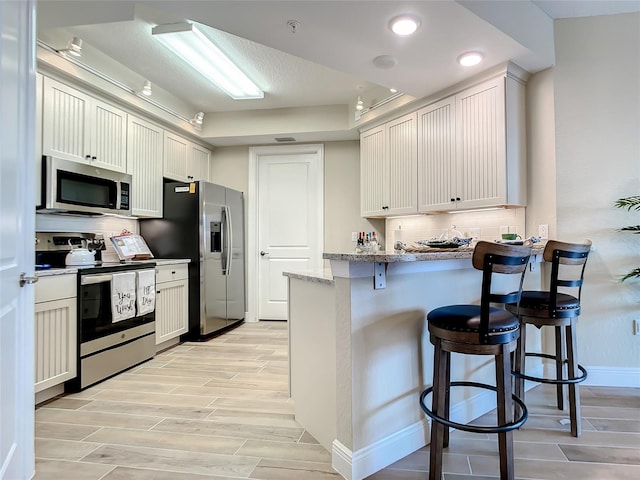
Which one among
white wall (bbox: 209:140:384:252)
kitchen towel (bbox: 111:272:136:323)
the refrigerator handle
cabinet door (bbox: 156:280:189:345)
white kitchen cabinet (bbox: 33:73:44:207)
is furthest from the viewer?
white wall (bbox: 209:140:384:252)

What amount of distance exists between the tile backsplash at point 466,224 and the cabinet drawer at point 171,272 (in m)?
2.39

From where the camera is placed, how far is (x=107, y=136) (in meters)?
3.33

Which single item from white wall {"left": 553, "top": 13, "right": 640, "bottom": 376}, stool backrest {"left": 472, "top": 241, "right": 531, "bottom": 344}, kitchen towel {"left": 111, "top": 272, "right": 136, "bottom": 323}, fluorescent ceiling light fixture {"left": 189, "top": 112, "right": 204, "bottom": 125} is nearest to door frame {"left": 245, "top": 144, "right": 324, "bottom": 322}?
fluorescent ceiling light fixture {"left": 189, "top": 112, "right": 204, "bottom": 125}

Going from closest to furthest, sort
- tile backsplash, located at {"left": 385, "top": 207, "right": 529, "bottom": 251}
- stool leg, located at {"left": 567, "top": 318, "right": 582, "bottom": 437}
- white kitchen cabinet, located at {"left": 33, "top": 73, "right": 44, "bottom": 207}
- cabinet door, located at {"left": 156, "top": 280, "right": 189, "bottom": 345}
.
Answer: stool leg, located at {"left": 567, "top": 318, "right": 582, "bottom": 437}, white kitchen cabinet, located at {"left": 33, "top": 73, "right": 44, "bottom": 207}, tile backsplash, located at {"left": 385, "top": 207, "right": 529, "bottom": 251}, cabinet door, located at {"left": 156, "top": 280, "right": 189, "bottom": 345}

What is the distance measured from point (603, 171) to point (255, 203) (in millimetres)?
3824

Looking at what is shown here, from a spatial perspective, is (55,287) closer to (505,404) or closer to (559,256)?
(505,404)

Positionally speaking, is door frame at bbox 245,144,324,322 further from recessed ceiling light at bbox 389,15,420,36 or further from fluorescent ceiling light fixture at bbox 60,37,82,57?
recessed ceiling light at bbox 389,15,420,36

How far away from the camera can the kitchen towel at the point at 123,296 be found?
2.87 m

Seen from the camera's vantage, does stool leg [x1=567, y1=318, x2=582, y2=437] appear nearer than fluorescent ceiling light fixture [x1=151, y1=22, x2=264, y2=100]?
Yes

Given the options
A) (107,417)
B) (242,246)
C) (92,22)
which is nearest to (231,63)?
(92,22)

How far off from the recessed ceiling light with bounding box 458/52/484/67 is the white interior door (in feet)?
8.21

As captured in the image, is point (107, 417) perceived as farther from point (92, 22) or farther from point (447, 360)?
point (92, 22)

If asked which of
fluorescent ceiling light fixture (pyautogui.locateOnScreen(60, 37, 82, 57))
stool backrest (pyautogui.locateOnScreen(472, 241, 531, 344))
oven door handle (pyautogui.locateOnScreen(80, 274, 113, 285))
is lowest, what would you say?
oven door handle (pyautogui.locateOnScreen(80, 274, 113, 285))

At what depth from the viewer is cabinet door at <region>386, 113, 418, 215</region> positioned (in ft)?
11.8
